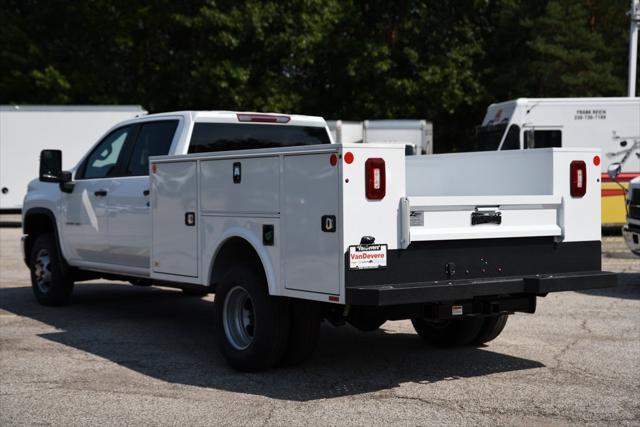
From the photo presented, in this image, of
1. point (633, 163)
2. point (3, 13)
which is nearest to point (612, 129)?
point (633, 163)

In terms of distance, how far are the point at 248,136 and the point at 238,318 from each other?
7.97ft

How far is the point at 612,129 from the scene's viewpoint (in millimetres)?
20797

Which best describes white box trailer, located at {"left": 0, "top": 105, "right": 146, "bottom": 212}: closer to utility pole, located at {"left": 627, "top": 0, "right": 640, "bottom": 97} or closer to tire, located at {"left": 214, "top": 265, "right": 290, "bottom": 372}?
utility pole, located at {"left": 627, "top": 0, "right": 640, "bottom": 97}

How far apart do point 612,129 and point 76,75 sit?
63.7 ft

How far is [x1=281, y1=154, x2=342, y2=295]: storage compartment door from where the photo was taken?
21.4 feet

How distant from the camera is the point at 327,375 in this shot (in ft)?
24.4

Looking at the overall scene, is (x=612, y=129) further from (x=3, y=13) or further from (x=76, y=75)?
(x=3, y=13)

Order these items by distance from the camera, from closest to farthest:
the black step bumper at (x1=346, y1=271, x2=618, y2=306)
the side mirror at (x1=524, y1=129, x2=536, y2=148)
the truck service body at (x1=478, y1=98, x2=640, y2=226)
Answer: the black step bumper at (x1=346, y1=271, x2=618, y2=306) < the truck service body at (x1=478, y1=98, x2=640, y2=226) < the side mirror at (x1=524, y1=129, x2=536, y2=148)

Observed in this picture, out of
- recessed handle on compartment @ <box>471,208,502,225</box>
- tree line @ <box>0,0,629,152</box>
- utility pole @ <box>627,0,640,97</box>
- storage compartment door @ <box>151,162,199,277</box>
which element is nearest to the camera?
recessed handle on compartment @ <box>471,208,502,225</box>

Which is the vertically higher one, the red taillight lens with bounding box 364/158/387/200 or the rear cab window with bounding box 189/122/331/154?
the rear cab window with bounding box 189/122/331/154

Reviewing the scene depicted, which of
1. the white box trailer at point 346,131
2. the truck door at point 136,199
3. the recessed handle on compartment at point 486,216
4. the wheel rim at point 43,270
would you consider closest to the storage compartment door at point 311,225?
the recessed handle on compartment at point 486,216

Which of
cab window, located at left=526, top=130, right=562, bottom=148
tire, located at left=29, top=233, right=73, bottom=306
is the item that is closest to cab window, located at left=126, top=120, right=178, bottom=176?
tire, located at left=29, top=233, right=73, bottom=306

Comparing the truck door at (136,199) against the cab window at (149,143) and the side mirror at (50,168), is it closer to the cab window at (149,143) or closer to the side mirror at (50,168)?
the cab window at (149,143)

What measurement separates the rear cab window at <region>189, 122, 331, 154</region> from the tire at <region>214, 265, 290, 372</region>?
1.95m
